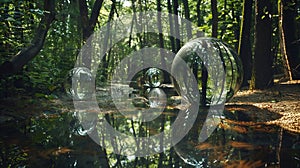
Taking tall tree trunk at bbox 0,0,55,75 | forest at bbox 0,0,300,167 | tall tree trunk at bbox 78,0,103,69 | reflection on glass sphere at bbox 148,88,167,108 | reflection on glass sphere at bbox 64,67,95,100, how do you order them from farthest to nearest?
1. tall tree trunk at bbox 78,0,103,69
2. reflection on glass sphere at bbox 64,67,95,100
3. reflection on glass sphere at bbox 148,88,167,108
4. tall tree trunk at bbox 0,0,55,75
5. forest at bbox 0,0,300,167

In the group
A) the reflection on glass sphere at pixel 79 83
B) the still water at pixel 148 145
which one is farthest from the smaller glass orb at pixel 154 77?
the still water at pixel 148 145

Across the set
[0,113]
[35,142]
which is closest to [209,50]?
[35,142]

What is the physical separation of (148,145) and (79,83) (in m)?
6.26

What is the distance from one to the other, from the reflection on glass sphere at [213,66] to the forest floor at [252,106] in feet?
2.61

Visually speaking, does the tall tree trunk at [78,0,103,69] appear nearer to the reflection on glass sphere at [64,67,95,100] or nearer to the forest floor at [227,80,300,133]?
the reflection on glass sphere at [64,67,95,100]

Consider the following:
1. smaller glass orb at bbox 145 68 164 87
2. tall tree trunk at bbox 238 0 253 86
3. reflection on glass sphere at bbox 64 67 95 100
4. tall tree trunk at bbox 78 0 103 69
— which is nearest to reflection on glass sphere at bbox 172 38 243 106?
reflection on glass sphere at bbox 64 67 95 100

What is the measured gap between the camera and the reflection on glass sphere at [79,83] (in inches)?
388

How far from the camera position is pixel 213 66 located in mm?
7449

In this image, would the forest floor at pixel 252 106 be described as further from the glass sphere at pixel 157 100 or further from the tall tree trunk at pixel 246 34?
the glass sphere at pixel 157 100

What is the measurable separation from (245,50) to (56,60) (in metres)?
7.83

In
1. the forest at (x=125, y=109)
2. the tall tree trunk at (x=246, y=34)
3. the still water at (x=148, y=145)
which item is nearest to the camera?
the still water at (x=148, y=145)

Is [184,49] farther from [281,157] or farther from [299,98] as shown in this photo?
[281,157]

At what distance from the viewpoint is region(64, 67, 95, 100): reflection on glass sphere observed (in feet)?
32.3

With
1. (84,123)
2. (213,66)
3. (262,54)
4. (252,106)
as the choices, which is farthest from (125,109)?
(262,54)
